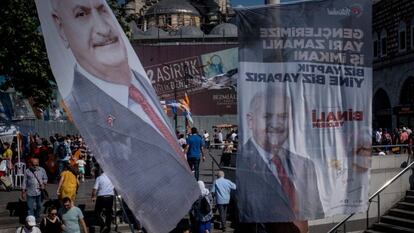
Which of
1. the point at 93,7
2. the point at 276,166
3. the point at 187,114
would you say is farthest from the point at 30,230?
the point at 187,114

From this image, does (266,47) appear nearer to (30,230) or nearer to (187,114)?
(30,230)

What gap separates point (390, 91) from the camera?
4894 centimetres

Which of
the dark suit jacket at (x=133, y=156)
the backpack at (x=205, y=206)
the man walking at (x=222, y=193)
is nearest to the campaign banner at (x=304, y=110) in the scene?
the dark suit jacket at (x=133, y=156)

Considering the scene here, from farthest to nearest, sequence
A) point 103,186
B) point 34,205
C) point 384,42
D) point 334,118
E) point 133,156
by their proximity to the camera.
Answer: point 384,42 → point 34,205 → point 103,186 → point 334,118 → point 133,156

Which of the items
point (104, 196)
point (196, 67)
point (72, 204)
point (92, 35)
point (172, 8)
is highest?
point (172, 8)

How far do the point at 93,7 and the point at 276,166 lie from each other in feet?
7.72

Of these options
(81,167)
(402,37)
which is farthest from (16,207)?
(402,37)

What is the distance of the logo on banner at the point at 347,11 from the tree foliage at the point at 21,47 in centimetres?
1245

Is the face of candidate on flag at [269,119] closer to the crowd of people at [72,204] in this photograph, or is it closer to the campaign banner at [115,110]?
the campaign banner at [115,110]

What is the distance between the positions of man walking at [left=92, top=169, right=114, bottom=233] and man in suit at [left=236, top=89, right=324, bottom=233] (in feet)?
25.1

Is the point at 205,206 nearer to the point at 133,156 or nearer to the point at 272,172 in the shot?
the point at 272,172

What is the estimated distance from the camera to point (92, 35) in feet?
15.7

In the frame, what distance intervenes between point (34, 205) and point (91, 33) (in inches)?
392

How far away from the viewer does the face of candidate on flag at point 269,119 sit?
19.2 feet
